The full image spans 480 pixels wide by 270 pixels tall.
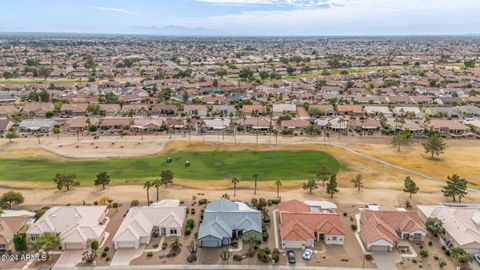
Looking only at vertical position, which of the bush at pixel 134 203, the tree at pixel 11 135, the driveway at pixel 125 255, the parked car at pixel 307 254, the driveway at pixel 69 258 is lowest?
the driveway at pixel 69 258

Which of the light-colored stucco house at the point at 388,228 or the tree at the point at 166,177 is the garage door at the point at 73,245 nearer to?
the tree at the point at 166,177

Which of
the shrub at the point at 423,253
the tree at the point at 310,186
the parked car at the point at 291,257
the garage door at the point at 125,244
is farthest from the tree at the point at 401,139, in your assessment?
the garage door at the point at 125,244

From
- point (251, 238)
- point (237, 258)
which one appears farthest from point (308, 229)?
point (237, 258)

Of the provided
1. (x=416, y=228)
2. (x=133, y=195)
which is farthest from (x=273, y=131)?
(x=416, y=228)

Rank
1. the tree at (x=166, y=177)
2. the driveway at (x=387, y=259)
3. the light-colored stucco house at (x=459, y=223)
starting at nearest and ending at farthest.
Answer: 1. the driveway at (x=387, y=259)
2. the light-colored stucco house at (x=459, y=223)
3. the tree at (x=166, y=177)

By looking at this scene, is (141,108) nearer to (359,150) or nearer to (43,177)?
(43,177)

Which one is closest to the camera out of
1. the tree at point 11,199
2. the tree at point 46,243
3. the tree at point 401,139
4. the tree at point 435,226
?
the tree at point 46,243
